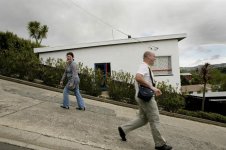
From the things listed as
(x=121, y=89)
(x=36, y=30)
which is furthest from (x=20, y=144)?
(x=36, y=30)

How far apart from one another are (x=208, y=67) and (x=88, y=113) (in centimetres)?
1405

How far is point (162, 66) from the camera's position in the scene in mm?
17969

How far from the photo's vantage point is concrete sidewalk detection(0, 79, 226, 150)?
18.9ft

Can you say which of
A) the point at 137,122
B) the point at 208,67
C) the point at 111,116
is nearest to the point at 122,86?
the point at 111,116

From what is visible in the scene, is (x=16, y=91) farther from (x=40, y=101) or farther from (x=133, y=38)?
(x=133, y=38)

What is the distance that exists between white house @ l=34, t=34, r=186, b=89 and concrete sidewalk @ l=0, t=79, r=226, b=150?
8575 millimetres

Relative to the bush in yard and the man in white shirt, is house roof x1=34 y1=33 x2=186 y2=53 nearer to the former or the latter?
the bush in yard

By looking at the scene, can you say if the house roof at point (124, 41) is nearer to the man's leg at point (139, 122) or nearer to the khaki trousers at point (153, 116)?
the man's leg at point (139, 122)

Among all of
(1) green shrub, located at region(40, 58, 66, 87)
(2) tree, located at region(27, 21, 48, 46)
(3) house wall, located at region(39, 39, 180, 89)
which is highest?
(2) tree, located at region(27, 21, 48, 46)

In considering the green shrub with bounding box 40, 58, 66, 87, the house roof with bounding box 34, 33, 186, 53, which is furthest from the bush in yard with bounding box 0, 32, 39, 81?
the house roof with bounding box 34, 33, 186, 53

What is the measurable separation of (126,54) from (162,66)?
2323 mm

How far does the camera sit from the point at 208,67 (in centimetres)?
2052

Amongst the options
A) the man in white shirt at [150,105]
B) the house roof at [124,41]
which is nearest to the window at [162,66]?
the house roof at [124,41]

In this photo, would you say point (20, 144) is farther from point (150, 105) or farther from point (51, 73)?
point (51, 73)
